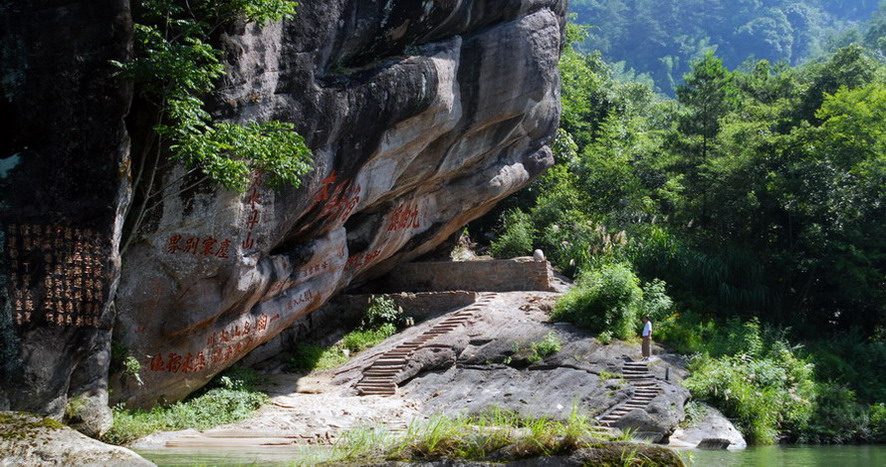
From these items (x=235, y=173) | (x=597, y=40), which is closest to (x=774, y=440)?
(x=235, y=173)

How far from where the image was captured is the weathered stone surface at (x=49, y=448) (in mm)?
3963

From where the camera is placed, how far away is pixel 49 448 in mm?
4059

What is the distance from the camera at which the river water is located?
29.7 ft

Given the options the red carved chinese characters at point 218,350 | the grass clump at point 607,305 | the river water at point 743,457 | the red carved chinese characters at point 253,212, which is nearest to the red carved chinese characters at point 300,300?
the red carved chinese characters at point 218,350

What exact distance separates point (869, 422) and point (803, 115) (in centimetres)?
1045

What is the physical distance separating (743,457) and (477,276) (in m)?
7.97

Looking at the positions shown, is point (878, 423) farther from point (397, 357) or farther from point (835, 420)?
point (397, 357)

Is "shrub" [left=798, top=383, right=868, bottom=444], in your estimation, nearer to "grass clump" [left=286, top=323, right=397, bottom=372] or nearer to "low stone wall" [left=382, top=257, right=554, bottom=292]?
"low stone wall" [left=382, top=257, right=554, bottom=292]

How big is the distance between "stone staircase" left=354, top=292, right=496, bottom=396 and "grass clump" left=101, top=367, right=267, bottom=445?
6.31 ft

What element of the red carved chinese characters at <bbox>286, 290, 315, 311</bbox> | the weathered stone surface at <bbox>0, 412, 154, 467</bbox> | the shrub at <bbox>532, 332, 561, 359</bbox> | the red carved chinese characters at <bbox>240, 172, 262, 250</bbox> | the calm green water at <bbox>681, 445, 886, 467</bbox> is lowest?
the calm green water at <bbox>681, 445, 886, 467</bbox>

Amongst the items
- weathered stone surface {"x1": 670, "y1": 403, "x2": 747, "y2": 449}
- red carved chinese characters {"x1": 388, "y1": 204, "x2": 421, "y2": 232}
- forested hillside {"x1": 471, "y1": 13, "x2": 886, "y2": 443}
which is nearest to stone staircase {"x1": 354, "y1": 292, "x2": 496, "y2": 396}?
forested hillside {"x1": 471, "y1": 13, "x2": 886, "y2": 443}

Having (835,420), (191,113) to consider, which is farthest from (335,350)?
(835,420)

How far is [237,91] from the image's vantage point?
1151cm

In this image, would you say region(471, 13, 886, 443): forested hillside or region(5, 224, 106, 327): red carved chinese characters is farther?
region(471, 13, 886, 443): forested hillside
